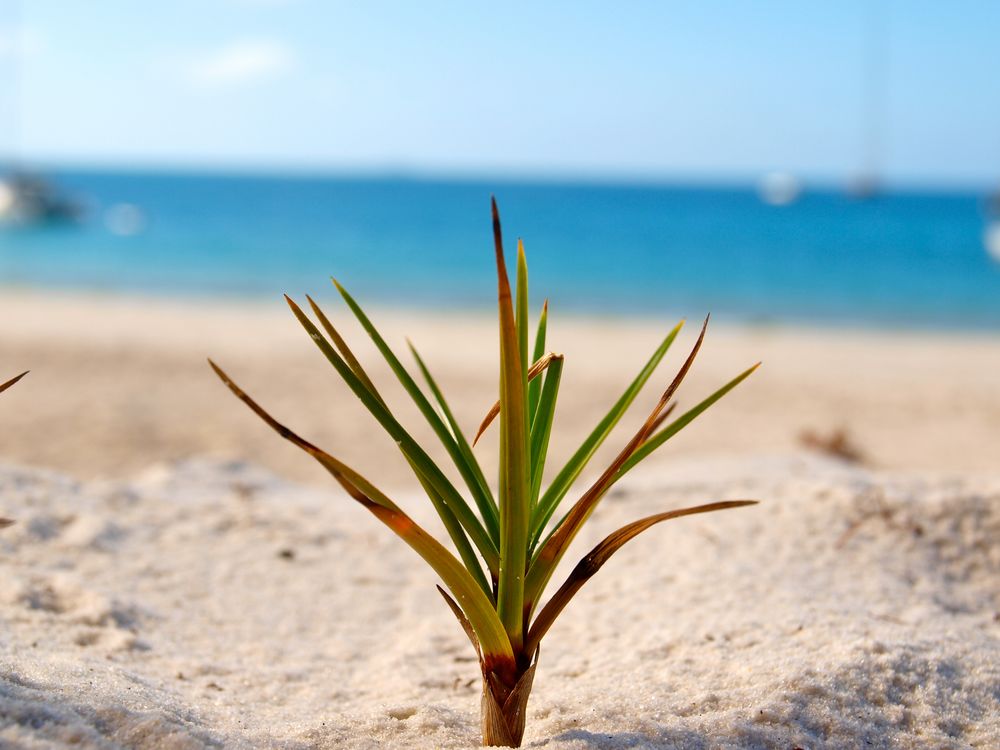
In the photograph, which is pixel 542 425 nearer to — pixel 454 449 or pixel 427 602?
pixel 454 449

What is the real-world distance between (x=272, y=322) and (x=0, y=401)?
6697 mm

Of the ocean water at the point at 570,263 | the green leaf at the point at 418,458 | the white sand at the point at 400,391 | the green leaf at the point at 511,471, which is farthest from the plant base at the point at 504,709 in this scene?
the ocean water at the point at 570,263

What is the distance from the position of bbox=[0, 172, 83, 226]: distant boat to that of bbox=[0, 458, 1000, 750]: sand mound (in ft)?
106

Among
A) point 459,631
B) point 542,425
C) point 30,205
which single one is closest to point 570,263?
point 30,205

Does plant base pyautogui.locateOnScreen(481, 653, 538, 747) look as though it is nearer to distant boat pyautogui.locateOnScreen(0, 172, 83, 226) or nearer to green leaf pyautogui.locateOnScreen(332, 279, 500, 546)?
green leaf pyautogui.locateOnScreen(332, 279, 500, 546)

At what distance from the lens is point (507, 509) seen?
5.30ft

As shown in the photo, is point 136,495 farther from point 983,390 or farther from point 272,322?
point 272,322

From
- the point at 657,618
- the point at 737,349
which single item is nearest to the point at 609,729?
the point at 657,618

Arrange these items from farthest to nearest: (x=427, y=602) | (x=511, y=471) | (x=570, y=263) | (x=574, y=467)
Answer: (x=570, y=263) < (x=427, y=602) < (x=574, y=467) < (x=511, y=471)

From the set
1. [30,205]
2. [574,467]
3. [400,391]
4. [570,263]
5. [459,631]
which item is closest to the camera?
[574,467]

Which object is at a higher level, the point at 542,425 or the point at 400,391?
the point at 542,425

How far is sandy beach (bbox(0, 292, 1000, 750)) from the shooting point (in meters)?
1.90

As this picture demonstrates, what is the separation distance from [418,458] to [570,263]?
26058 millimetres

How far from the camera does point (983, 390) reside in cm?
924
